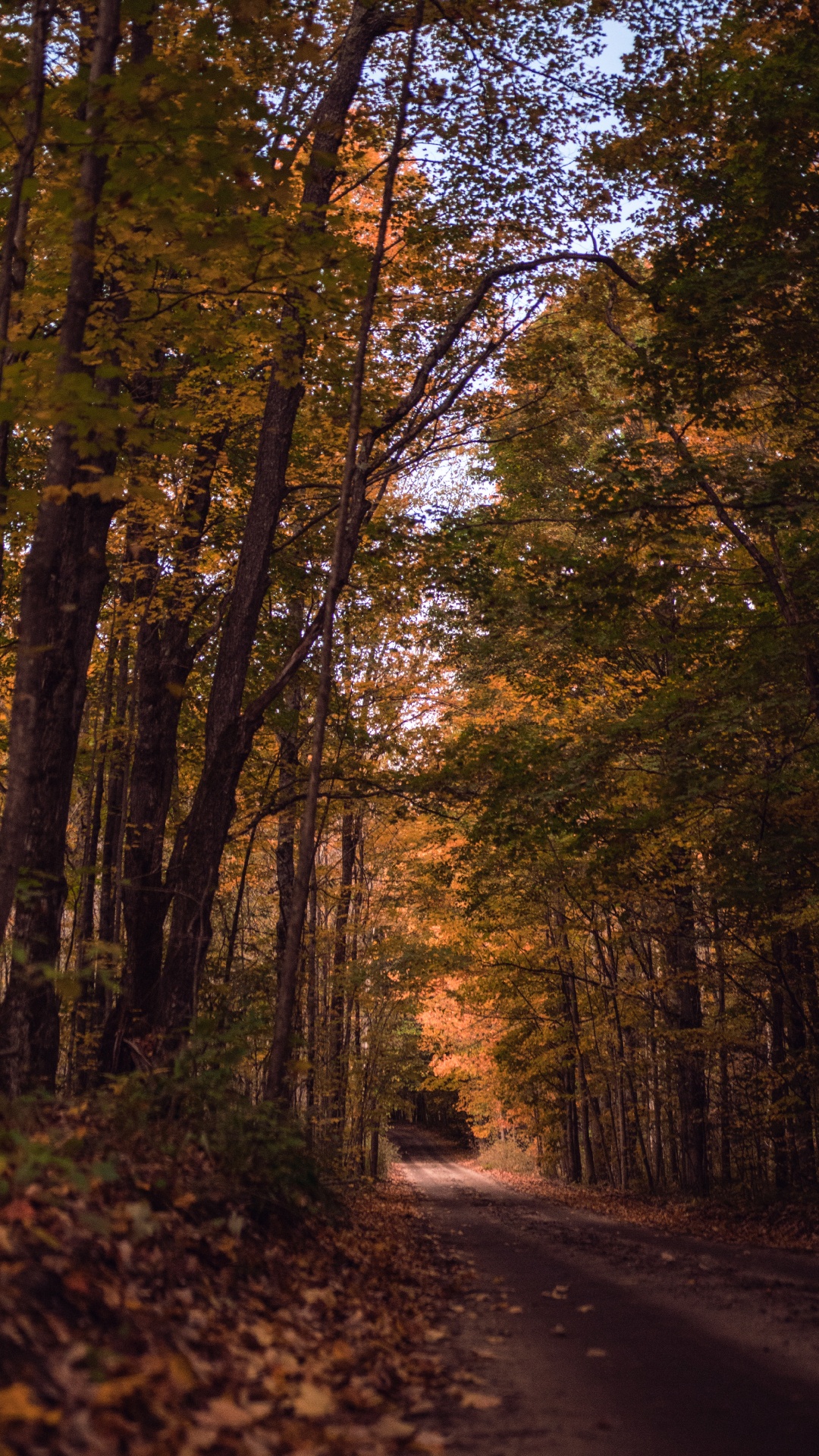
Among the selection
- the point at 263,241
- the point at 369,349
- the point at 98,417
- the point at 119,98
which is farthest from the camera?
the point at 369,349

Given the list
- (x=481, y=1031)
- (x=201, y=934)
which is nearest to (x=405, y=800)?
(x=201, y=934)

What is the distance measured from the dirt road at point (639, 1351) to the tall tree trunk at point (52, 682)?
2.89 metres

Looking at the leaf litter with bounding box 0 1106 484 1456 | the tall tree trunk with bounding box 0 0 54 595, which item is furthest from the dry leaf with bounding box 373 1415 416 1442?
the tall tree trunk with bounding box 0 0 54 595

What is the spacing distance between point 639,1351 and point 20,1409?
137 inches

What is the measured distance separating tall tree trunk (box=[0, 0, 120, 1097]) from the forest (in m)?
0.04

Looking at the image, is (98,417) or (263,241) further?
(263,241)

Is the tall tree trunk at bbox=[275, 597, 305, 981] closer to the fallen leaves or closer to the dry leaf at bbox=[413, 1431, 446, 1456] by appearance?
the fallen leaves

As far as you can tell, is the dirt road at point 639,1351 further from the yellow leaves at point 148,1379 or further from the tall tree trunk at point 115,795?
the tall tree trunk at point 115,795

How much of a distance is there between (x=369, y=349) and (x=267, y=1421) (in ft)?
38.4

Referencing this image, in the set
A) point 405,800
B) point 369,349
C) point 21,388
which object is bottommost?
point 405,800

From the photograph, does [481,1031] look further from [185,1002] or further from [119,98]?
[119,98]

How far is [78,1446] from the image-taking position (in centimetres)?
231

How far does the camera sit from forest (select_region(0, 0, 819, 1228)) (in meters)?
6.31

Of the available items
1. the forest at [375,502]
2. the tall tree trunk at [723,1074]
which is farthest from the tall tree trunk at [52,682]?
the tall tree trunk at [723,1074]
